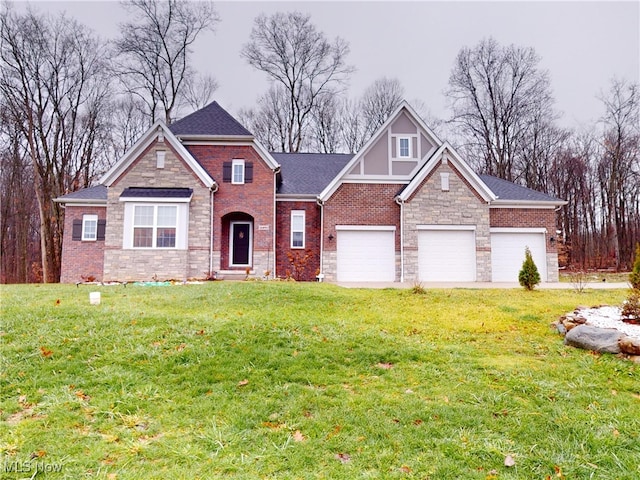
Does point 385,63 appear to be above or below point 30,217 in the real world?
above

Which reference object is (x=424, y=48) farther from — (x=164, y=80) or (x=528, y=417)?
(x=528, y=417)

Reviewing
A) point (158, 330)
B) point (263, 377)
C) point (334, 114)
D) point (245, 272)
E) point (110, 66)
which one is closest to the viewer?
point (263, 377)

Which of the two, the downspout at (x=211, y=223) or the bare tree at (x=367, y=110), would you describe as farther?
the bare tree at (x=367, y=110)

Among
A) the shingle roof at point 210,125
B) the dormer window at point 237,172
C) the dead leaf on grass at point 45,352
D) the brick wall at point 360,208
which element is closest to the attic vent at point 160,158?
the shingle roof at point 210,125

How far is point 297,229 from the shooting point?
1688 cm

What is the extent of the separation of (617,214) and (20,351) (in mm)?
32184

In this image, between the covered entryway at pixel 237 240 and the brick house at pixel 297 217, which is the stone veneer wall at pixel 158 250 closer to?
the brick house at pixel 297 217

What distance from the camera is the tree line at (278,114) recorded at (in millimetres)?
22422

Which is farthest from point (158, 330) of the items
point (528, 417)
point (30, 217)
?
point (30, 217)

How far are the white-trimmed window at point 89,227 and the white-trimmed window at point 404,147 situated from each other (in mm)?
13331

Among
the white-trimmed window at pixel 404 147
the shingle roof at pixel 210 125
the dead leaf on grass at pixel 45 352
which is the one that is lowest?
the dead leaf on grass at pixel 45 352

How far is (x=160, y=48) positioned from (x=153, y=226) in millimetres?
15516

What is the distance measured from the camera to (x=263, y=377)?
14.9ft

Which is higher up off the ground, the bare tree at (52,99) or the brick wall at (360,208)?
the bare tree at (52,99)
